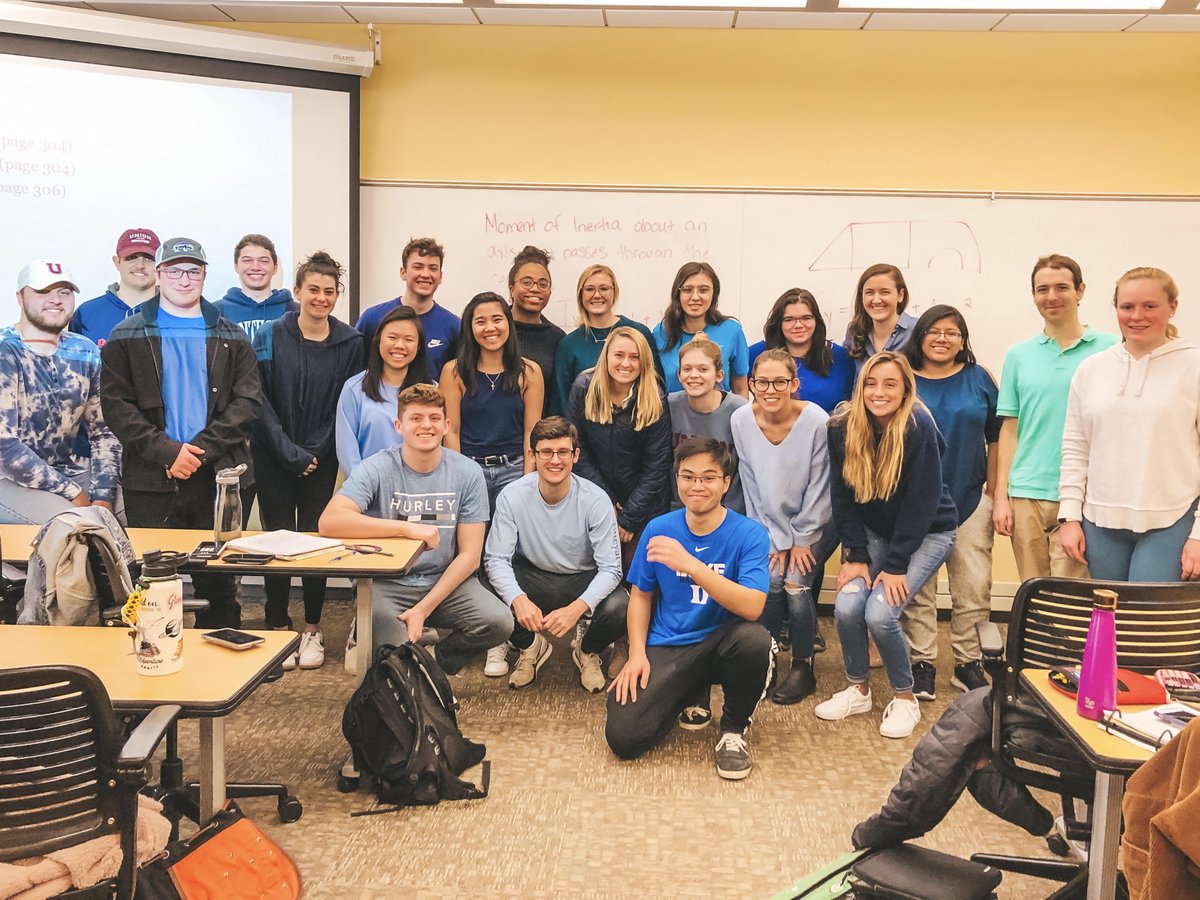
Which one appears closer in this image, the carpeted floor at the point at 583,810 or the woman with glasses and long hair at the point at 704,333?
the carpeted floor at the point at 583,810

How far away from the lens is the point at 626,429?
3.58m

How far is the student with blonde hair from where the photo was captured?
A: 3.54m

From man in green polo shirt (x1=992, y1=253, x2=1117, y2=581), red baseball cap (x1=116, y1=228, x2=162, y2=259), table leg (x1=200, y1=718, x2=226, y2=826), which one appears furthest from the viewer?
red baseball cap (x1=116, y1=228, x2=162, y2=259)

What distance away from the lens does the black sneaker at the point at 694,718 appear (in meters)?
3.24

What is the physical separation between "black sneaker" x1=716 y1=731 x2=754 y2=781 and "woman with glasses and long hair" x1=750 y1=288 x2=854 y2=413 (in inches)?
58.1

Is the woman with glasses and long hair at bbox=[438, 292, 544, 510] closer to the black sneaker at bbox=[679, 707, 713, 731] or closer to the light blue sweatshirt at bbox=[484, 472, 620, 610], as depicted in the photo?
the light blue sweatshirt at bbox=[484, 472, 620, 610]

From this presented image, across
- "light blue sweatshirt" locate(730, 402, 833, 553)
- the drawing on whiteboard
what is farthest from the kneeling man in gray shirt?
the drawing on whiteboard

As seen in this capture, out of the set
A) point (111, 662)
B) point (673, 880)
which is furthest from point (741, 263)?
point (111, 662)

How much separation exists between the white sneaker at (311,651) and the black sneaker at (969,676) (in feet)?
8.39

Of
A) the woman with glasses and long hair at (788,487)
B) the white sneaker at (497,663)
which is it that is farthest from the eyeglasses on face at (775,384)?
the white sneaker at (497,663)

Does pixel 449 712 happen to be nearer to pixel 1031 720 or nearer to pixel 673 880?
pixel 673 880

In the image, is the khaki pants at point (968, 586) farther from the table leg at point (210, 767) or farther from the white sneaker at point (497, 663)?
the table leg at point (210, 767)

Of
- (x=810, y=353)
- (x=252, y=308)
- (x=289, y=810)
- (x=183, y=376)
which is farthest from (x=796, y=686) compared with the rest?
(x=252, y=308)

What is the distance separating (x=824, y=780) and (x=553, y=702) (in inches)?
41.0
